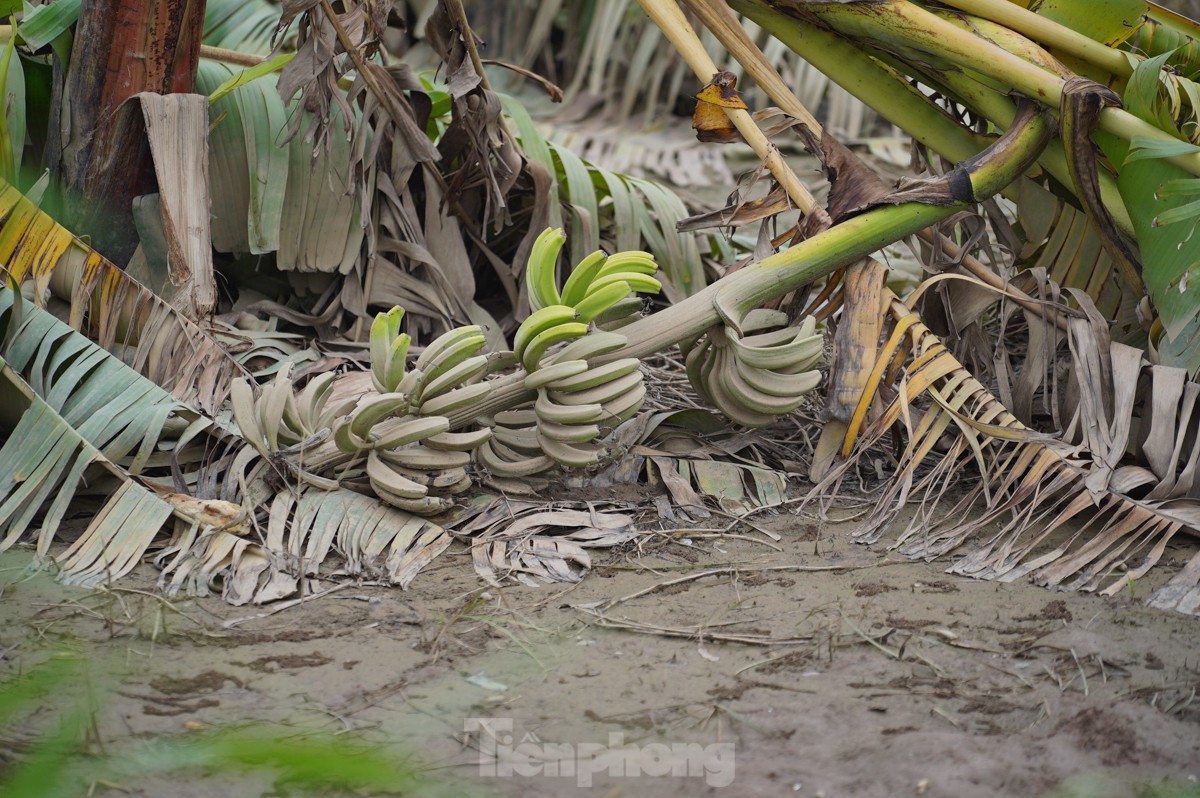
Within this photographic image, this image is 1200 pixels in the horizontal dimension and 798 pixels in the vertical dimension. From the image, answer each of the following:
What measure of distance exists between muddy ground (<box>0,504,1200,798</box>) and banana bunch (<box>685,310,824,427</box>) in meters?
0.40

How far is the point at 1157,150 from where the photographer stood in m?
1.88

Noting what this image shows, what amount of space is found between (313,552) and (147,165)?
107 cm

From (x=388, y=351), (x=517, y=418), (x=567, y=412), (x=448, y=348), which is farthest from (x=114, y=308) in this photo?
(x=567, y=412)

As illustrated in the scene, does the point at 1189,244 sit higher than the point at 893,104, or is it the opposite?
the point at 893,104

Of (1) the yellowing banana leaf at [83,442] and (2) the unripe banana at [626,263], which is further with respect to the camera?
(2) the unripe banana at [626,263]

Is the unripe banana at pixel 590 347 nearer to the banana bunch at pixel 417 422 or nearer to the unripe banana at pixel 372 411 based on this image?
the banana bunch at pixel 417 422

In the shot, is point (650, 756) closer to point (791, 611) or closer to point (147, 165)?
point (791, 611)

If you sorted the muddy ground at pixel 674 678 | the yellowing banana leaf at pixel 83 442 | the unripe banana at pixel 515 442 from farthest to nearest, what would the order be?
the unripe banana at pixel 515 442 < the yellowing banana leaf at pixel 83 442 < the muddy ground at pixel 674 678

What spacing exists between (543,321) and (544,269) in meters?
0.16

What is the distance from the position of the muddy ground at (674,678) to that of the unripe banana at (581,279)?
52 centimetres

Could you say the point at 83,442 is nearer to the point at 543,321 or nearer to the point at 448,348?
the point at 448,348

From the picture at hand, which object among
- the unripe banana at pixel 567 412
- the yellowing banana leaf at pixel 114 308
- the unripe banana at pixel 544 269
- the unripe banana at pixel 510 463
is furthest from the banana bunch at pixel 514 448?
the yellowing banana leaf at pixel 114 308

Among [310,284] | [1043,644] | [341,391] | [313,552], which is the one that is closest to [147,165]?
[310,284]

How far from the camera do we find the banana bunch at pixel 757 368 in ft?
6.69
